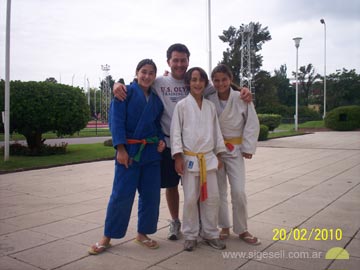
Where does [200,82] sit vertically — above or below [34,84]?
below

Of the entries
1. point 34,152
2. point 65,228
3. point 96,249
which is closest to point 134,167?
point 96,249

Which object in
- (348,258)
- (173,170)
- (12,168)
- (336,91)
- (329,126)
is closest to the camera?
(348,258)

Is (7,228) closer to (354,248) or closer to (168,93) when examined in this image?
(168,93)

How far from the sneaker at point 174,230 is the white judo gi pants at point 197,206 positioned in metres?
0.31

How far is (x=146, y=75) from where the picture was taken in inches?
137

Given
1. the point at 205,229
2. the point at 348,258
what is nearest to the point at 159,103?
the point at 205,229

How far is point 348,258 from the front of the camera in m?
3.12

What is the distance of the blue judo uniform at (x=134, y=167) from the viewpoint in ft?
11.0

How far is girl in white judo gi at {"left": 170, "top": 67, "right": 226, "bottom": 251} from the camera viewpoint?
333 cm

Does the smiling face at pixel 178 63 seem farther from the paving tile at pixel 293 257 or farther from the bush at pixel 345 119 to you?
the bush at pixel 345 119

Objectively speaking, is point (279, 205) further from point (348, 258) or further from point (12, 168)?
point (12, 168)

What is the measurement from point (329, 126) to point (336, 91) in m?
18.3

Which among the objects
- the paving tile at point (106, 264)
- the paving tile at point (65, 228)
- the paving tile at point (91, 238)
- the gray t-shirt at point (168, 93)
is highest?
the gray t-shirt at point (168, 93)

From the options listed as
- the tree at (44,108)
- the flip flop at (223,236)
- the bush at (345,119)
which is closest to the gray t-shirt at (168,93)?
the flip flop at (223,236)
